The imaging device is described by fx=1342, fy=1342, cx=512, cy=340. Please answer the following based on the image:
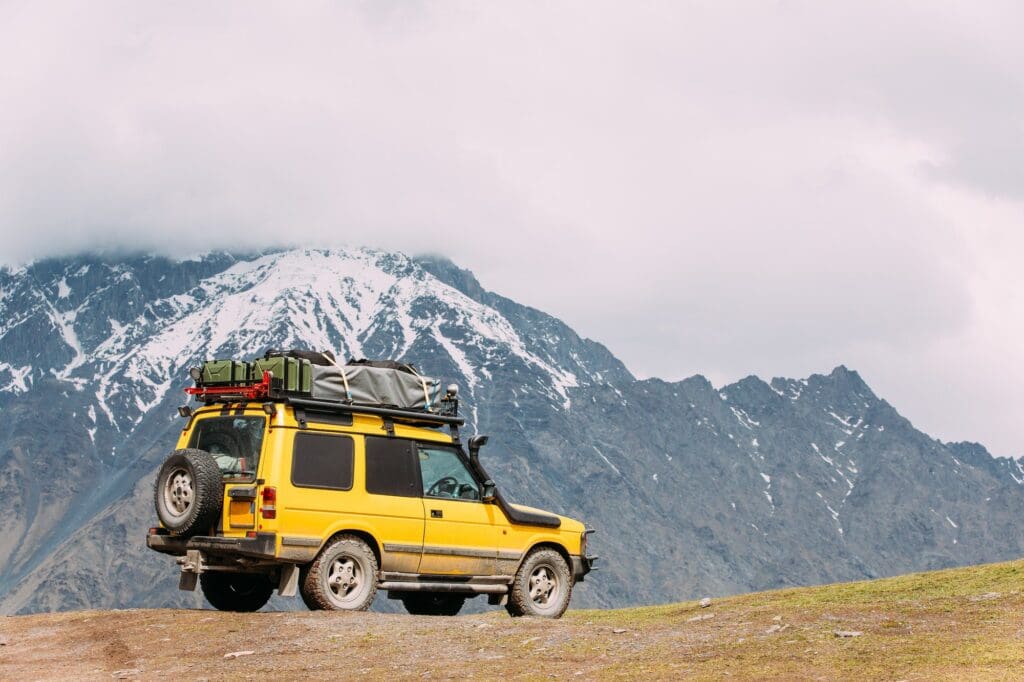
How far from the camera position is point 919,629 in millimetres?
14945

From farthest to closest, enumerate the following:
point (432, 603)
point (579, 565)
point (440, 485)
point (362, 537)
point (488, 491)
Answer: point (432, 603) → point (579, 565) → point (488, 491) → point (440, 485) → point (362, 537)

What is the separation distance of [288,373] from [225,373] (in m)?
1.31

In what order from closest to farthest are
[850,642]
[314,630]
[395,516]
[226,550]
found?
[850,642], [314,630], [226,550], [395,516]

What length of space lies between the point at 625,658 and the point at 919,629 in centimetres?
344

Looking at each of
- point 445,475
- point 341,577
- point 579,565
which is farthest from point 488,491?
point 341,577

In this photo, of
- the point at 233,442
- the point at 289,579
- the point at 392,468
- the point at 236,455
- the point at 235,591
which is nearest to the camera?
the point at 289,579

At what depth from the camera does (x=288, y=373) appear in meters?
18.2

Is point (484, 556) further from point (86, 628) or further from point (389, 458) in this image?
point (86, 628)

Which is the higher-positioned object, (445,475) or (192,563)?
(445,475)

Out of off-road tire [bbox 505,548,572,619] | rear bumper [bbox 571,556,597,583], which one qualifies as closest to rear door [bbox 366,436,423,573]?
off-road tire [bbox 505,548,572,619]

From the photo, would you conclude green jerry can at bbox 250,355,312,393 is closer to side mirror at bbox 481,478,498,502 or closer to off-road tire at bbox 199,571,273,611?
side mirror at bbox 481,478,498,502

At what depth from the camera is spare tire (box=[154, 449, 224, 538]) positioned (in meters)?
17.7

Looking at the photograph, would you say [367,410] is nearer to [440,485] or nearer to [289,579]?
[440,485]

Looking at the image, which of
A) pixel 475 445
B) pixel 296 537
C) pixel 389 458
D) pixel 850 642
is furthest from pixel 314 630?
pixel 850 642
